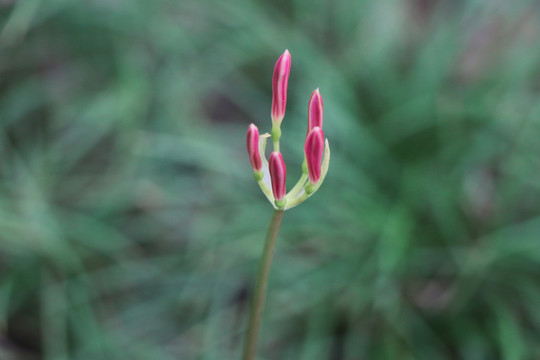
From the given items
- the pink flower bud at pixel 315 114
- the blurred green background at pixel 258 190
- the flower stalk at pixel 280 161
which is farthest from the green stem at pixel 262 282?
the blurred green background at pixel 258 190

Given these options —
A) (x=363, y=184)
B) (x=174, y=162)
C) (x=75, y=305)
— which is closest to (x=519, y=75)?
(x=363, y=184)

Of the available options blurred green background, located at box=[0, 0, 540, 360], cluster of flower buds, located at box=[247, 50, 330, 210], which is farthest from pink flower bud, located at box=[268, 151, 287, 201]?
blurred green background, located at box=[0, 0, 540, 360]

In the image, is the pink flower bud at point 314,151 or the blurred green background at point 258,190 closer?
the pink flower bud at point 314,151

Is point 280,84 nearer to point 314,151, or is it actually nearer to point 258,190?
point 314,151

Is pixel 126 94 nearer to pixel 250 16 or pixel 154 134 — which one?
pixel 154 134

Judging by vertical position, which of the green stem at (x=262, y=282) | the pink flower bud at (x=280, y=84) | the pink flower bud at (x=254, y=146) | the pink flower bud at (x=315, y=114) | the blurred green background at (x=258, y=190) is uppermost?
the blurred green background at (x=258, y=190)

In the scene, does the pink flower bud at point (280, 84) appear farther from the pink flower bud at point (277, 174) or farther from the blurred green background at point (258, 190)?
the blurred green background at point (258, 190)
